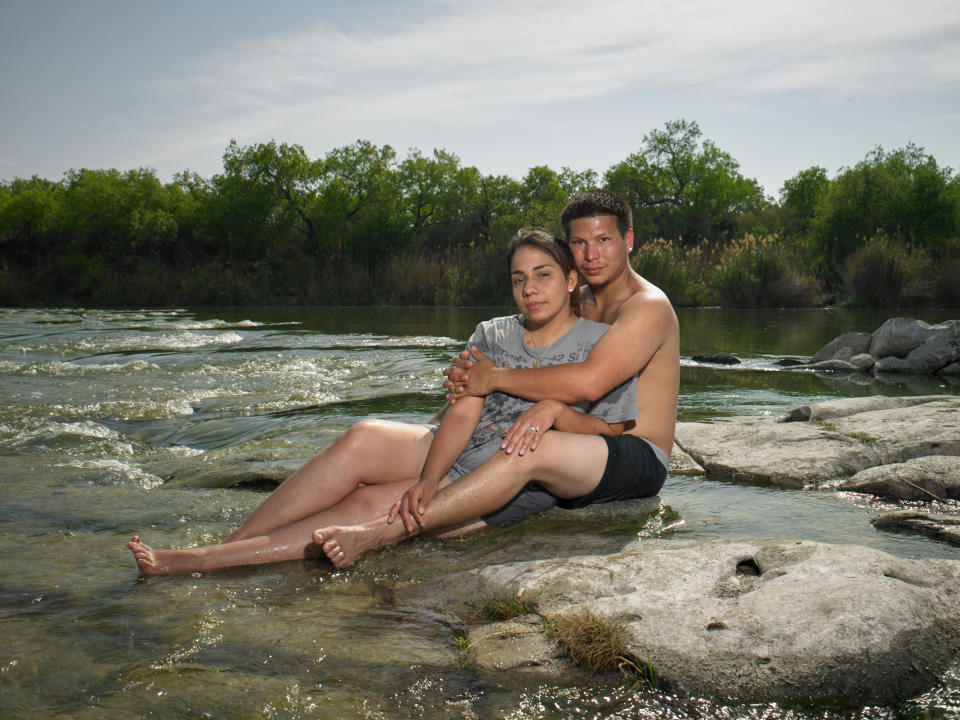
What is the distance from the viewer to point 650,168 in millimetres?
52969

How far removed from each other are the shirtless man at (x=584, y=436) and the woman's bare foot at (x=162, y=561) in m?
0.48

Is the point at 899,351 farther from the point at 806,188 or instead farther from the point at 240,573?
the point at 806,188

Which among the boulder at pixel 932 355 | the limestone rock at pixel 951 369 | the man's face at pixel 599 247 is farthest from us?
the boulder at pixel 932 355

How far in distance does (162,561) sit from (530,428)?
4.69 feet

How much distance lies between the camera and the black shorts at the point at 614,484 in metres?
3.30

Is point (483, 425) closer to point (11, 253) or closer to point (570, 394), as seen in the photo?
point (570, 394)

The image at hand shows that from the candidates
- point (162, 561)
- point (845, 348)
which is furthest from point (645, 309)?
point (845, 348)

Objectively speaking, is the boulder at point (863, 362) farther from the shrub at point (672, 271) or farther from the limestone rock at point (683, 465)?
the shrub at point (672, 271)

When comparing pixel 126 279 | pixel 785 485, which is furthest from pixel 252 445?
pixel 126 279

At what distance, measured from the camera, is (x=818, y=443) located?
4656mm

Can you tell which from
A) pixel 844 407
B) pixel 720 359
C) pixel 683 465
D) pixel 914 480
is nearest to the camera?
pixel 914 480

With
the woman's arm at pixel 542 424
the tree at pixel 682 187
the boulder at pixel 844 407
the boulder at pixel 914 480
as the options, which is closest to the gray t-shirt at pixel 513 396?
the woman's arm at pixel 542 424

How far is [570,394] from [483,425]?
16.4 inches

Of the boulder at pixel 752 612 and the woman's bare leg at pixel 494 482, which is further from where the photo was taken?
the woman's bare leg at pixel 494 482
